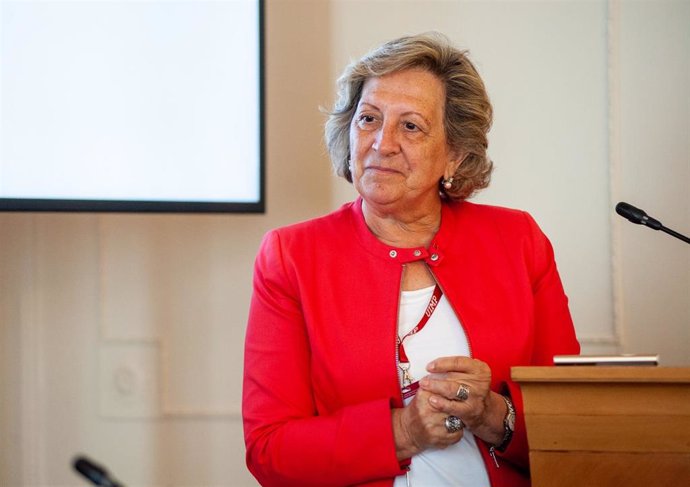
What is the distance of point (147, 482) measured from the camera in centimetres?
311

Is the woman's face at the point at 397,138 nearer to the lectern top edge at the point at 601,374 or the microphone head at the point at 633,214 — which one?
the microphone head at the point at 633,214

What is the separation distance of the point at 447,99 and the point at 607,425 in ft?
3.25

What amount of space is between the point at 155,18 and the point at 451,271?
49.9 inches

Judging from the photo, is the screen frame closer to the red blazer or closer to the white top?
the red blazer

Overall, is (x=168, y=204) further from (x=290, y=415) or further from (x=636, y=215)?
(x=636, y=215)

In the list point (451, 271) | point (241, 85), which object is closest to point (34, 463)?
point (241, 85)

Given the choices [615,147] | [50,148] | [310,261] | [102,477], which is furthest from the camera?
[615,147]

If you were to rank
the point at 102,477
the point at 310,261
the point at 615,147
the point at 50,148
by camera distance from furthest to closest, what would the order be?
the point at 615,147 < the point at 50,148 < the point at 310,261 < the point at 102,477

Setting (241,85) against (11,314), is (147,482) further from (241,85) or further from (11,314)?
(241,85)

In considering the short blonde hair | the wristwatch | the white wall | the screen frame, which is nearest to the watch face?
the wristwatch

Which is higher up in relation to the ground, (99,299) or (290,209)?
(290,209)

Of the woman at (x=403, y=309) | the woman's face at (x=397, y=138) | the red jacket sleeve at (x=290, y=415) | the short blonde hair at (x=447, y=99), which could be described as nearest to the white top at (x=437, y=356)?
the woman at (x=403, y=309)

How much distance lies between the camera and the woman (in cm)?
189

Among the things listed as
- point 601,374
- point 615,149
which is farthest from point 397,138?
point 615,149
